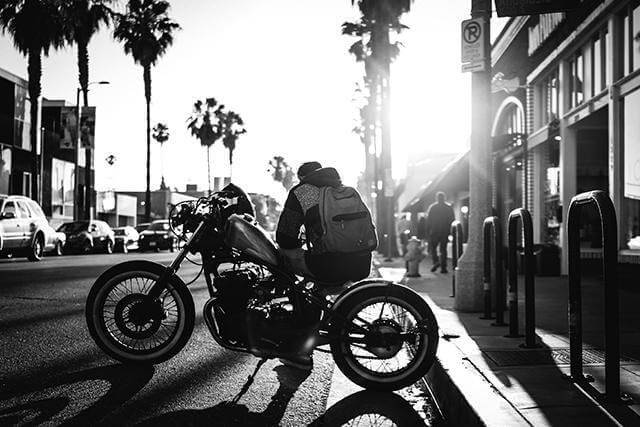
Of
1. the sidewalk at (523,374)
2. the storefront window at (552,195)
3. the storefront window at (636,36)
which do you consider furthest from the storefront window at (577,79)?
the sidewalk at (523,374)

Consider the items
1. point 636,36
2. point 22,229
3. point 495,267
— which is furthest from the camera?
point 22,229

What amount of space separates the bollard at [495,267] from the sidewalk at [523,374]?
0.16 metres

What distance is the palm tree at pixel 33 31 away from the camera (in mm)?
27844

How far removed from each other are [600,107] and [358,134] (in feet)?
164

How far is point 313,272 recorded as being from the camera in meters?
4.71

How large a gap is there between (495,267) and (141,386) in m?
4.09

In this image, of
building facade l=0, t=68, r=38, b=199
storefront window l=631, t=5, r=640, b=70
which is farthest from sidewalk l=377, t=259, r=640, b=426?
building facade l=0, t=68, r=38, b=199

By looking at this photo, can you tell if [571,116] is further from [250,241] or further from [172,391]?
[172,391]

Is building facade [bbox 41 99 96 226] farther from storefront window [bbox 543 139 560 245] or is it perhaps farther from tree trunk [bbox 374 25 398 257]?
storefront window [bbox 543 139 560 245]

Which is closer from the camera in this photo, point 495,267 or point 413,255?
point 495,267

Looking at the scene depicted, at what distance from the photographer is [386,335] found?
14.8 ft

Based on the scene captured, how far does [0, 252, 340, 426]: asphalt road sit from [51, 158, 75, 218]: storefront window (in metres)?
35.0

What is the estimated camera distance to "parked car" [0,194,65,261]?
17797 millimetres

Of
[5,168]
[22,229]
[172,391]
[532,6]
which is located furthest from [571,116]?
[5,168]
